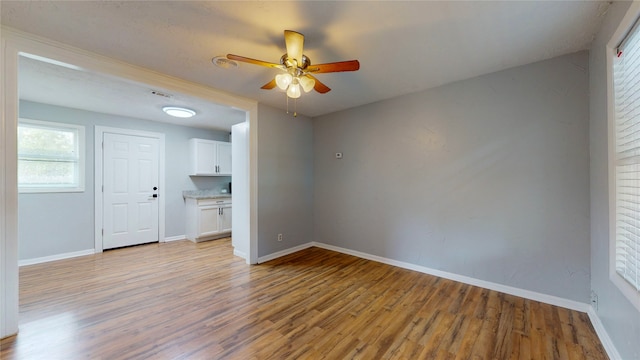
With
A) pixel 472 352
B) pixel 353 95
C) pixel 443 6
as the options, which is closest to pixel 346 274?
pixel 472 352

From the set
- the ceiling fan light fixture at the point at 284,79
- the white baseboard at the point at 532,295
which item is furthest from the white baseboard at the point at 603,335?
the ceiling fan light fixture at the point at 284,79

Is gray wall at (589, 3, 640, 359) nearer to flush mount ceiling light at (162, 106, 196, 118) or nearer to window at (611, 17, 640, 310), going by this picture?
window at (611, 17, 640, 310)

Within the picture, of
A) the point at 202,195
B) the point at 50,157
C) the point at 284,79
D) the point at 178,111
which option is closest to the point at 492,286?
the point at 284,79

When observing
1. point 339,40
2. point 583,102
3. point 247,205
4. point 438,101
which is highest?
point 339,40

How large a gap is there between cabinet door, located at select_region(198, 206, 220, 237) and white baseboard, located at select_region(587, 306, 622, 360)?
5.33 m

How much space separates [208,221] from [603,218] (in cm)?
542

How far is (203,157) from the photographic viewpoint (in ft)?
17.0

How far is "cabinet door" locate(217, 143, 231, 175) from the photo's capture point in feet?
17.9

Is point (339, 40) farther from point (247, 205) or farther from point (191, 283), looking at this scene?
point (191, 283)

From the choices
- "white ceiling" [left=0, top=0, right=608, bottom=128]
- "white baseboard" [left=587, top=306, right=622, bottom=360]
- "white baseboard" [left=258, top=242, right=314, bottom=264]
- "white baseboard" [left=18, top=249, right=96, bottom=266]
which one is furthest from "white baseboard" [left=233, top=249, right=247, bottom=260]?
"white baseboard" [left=587, top=306, right=622, bottom=360]

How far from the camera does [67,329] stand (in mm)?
1995

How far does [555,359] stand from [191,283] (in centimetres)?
341

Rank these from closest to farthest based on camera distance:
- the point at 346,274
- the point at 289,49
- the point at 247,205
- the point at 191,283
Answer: the point at 289,49 < the point at 191,283 < the point at 346,274 < the point at 247,205

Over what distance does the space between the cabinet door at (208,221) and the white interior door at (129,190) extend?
884 millimetres
